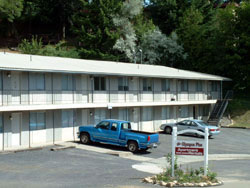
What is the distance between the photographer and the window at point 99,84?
1120 inches

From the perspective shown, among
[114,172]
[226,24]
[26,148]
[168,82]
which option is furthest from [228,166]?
[226,24]

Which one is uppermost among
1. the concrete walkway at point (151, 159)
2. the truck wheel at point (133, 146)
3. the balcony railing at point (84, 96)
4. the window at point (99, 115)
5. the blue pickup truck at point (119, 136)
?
the balcony railing at point (84, 96)

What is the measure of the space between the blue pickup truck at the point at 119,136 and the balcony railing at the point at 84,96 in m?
3.10

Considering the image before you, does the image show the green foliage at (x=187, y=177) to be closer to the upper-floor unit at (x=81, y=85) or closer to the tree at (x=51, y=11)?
the upper-floor unit at (x=81, y=85)

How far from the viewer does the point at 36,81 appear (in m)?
24.1

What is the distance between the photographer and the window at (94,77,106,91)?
28.4 metres

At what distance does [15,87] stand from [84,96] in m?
5.96

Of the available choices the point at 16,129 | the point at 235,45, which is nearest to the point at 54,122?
the point at 16,129

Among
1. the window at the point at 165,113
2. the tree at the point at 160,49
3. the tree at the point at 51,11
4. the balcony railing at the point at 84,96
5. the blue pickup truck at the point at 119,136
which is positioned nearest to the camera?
the blue pickup truck at the point at 119,136

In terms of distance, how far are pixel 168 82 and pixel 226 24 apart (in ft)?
55.6

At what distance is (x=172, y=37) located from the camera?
5484 cm

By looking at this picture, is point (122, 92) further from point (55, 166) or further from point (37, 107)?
point (55, 166)

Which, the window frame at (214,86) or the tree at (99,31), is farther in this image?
the tree at (99,31)

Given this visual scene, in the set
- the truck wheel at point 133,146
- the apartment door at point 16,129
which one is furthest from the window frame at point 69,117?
the truck wheel at point 133,146
